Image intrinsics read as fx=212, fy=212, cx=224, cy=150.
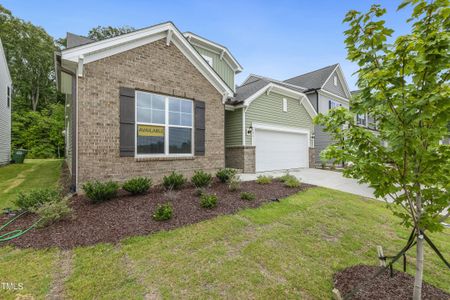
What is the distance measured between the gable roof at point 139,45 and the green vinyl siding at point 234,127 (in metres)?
2.26

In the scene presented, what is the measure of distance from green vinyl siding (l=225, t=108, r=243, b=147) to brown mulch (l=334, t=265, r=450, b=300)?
8.37 metres

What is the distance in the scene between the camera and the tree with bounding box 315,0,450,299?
5.65 feet

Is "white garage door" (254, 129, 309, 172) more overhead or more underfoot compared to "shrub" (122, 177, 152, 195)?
more overhead

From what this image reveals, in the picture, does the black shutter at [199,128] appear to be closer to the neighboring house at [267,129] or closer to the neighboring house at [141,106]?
the neighboring house at [141,106]

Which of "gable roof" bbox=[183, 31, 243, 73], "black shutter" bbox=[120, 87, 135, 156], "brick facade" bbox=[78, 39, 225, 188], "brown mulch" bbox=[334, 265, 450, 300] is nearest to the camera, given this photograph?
"brown mulch" bbox=[334, 265, 450, 300]

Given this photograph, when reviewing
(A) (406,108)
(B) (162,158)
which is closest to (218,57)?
(B) (162,158)

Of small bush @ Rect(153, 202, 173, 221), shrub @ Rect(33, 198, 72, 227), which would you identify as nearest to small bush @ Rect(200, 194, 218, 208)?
small bush @ Rect(153, 202, 173, 221)

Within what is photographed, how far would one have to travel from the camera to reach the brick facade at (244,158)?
1066cm

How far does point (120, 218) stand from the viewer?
450cm

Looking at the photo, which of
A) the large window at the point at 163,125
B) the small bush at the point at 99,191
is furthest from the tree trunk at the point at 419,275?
the large window at the point at 163,125

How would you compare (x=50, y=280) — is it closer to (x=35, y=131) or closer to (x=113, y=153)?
(x=113, y=153)

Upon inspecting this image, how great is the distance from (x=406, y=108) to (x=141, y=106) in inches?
264

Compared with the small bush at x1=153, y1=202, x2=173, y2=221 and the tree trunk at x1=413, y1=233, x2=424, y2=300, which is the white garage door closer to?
the small bush at x1=153, y1=202, x2=173, y2=221

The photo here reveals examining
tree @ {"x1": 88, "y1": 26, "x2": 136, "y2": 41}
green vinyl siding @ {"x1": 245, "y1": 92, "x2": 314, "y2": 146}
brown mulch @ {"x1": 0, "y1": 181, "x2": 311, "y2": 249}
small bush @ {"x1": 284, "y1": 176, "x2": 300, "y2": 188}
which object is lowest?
brown mulch @ {"x1": 0, "y1": 181, "x2": 311, "y2": 249}
